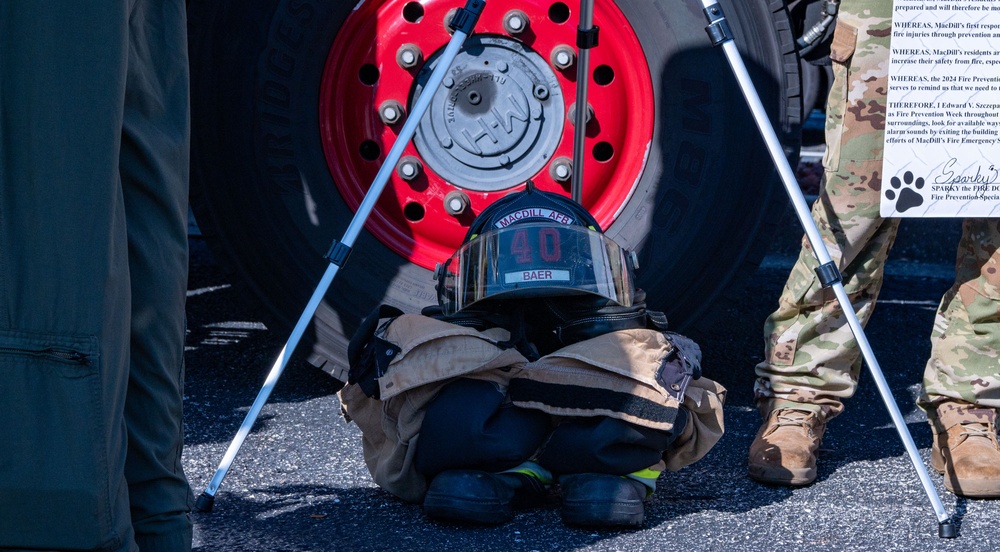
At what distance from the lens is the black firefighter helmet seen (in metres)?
2.21

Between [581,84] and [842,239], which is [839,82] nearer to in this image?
[842,239]

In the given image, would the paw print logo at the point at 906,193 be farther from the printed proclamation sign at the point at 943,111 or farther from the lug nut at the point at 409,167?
the lug nut at the point at 409,167

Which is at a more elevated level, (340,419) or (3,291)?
(3,291)

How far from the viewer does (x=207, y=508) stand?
2037 mm

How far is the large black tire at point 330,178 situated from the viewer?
8.57 feet

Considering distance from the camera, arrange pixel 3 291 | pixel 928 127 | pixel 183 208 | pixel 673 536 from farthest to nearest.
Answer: pixel 928 127 < pixel 673 536 < pixel 183 208 < pixel 3 291

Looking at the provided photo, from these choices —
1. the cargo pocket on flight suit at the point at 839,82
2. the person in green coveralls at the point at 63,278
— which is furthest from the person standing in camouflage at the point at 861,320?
the person in green coveralls at the point at 63,278

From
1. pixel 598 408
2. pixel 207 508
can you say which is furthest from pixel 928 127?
pixel 207 508

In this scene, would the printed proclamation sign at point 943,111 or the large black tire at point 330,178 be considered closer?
the printed proclamation sign at point 943,111

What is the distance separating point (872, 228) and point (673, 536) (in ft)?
2.75

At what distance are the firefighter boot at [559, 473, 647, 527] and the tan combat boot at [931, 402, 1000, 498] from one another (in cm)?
73

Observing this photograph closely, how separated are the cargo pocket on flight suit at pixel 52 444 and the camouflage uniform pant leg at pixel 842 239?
1.57 m

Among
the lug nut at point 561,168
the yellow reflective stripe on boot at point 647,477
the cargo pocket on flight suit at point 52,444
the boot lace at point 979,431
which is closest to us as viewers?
the cargo pocket on flight suit at point 52,444

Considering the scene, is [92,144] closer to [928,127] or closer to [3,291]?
[3,291]
